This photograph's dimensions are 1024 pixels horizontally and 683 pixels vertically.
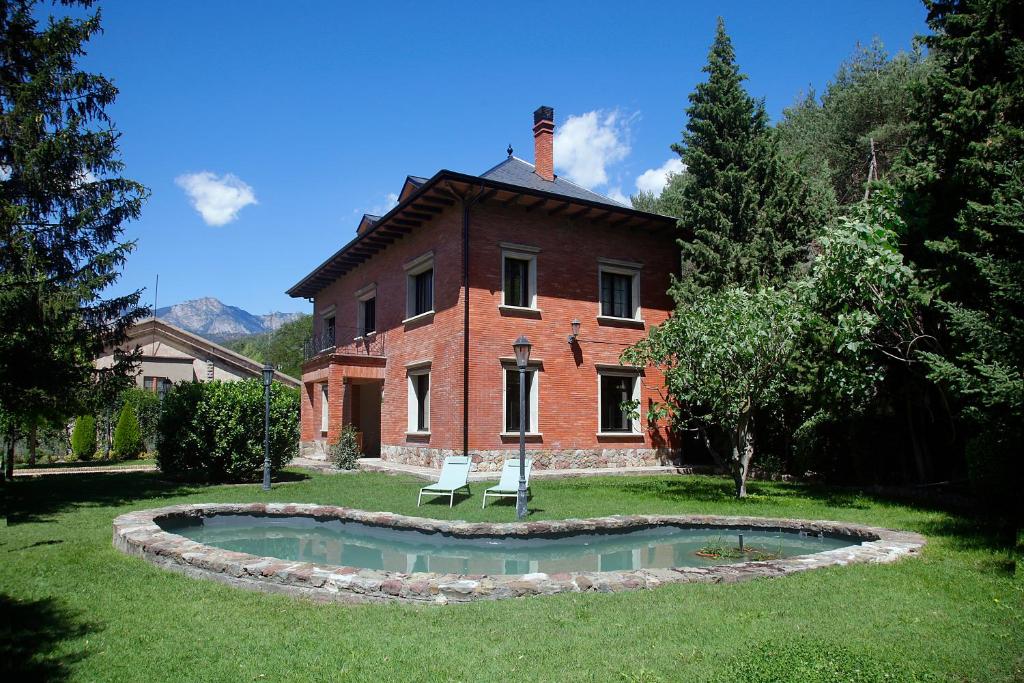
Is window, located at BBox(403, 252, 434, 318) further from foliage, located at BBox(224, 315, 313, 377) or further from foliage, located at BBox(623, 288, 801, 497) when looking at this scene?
foliage, located at BBox(224, 315, 313, 377)

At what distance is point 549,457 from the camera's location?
54.1ft

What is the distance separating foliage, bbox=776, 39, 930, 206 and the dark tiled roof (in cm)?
818

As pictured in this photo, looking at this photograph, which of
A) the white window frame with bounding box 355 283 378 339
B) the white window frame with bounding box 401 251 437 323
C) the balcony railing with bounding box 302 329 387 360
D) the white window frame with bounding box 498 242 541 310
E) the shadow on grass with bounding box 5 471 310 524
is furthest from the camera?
the white window frame with bounding box 355 283 378 339

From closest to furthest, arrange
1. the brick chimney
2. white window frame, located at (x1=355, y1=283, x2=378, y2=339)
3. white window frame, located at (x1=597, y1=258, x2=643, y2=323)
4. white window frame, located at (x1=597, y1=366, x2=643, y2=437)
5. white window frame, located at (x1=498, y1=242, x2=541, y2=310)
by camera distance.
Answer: white window frame, located at (x1=498, y1=242, x2=541, y2=310) < white window frame, located at (x1=597, y1=366, x2=643, y2=437) < white window frame, located at (x1=597, y1=258, x2=643, y2=323) < the brick chimney < white window frame, located at (x1=355, y1=283, x2=378, y2=339)

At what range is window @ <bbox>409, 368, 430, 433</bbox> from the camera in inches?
706

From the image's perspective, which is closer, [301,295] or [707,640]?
[707,640]

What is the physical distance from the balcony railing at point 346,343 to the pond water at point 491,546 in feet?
36.7

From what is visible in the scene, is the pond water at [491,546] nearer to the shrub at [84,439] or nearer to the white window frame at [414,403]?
the white window frame at [414,403]

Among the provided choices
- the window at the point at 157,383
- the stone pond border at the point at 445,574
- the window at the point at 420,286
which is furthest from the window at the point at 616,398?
the window at the point at 157,383

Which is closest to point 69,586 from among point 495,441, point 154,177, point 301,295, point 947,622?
point 947,622

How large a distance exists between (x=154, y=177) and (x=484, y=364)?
8072 millimetres

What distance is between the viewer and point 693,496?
12.2 meters

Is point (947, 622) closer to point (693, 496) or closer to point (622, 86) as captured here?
point (693, 496)

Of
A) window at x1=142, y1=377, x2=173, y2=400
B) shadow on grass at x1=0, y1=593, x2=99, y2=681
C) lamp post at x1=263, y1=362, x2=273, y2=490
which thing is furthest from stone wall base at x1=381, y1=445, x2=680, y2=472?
window at x1=142, y1=377, x2=173, y2=400
